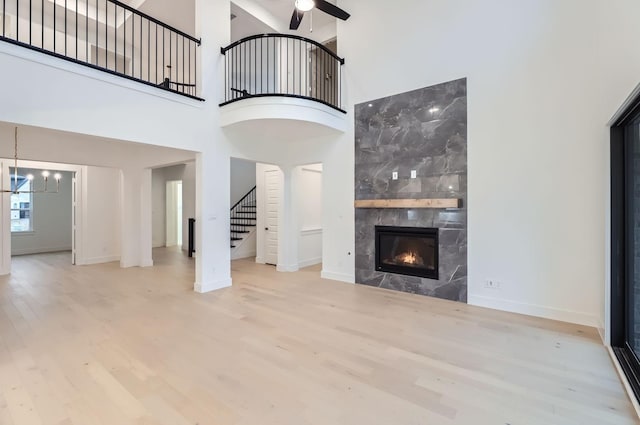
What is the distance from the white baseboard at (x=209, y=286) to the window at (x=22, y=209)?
302 inches

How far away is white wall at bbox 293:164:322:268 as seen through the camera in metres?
6.89

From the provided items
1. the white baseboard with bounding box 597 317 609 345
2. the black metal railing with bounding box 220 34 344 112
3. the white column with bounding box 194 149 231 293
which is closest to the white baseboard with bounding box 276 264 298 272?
the white column with bounding box 194 149 231 293

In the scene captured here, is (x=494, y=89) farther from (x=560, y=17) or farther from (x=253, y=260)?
(x=253, y=260)

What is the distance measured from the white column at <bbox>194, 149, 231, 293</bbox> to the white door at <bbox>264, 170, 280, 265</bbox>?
6.36 feet

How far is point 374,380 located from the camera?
2418 millimetres

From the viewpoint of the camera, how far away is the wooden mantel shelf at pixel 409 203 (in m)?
4.38

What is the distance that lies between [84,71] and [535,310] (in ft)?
20.8

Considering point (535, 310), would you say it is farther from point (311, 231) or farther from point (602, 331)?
point (311, 231)

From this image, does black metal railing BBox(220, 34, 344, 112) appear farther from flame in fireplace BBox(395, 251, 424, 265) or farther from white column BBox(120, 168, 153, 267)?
flame in fireplace BBox(395, 251, 424, 265)

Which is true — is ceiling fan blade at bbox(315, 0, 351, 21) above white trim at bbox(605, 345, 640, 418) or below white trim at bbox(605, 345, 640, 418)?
above

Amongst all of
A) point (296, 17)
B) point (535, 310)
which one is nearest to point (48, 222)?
point (296, 17)

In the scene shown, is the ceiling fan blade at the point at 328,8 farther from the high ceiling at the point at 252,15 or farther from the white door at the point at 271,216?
the white door at the point at 271,216

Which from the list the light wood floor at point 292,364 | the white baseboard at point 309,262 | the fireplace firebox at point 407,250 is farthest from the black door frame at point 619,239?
the white baseboard at point 309,262

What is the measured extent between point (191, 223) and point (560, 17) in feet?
28.9
